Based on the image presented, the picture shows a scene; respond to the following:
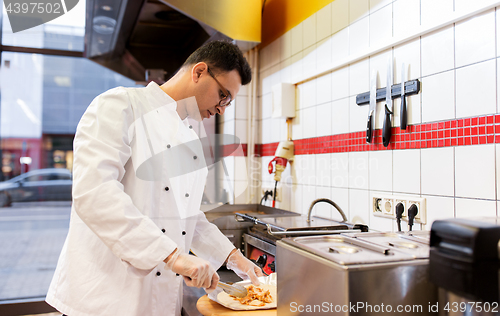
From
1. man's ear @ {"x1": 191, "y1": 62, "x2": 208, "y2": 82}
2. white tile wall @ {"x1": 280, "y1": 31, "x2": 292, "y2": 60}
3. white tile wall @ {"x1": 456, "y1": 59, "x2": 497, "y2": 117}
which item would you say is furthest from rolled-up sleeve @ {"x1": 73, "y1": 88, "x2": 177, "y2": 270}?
white tile wall @ {"x1": 280, "y1": 31, "x2": 292, "y2": 60}

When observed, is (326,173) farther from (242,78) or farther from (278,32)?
(278,32)

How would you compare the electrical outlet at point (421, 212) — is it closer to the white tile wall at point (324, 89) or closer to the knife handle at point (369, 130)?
the knife handle at point (369, 130)

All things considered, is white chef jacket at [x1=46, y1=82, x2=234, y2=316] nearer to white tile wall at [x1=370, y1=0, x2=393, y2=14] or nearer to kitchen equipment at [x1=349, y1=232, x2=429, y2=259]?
kitchen equipment at [x1=349, y1=232, x2=429, y2=259]

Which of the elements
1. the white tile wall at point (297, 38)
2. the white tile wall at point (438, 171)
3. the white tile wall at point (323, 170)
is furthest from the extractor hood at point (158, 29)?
the white tile wall at point (438, 171)

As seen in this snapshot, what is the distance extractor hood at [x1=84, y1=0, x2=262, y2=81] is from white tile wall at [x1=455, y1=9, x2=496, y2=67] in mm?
1637

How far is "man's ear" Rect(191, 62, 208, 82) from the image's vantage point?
1291mm

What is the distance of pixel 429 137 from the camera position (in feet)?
4.81

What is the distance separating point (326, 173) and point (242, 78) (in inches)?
37.5

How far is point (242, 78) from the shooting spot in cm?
140

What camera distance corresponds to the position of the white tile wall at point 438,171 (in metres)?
1.37

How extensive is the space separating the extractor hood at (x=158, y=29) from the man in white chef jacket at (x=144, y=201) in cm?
134

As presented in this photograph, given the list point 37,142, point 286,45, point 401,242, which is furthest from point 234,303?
point 37,142

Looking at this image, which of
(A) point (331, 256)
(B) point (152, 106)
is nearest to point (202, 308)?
(A) point (331, 256)

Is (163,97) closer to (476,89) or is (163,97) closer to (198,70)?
(198,70)
